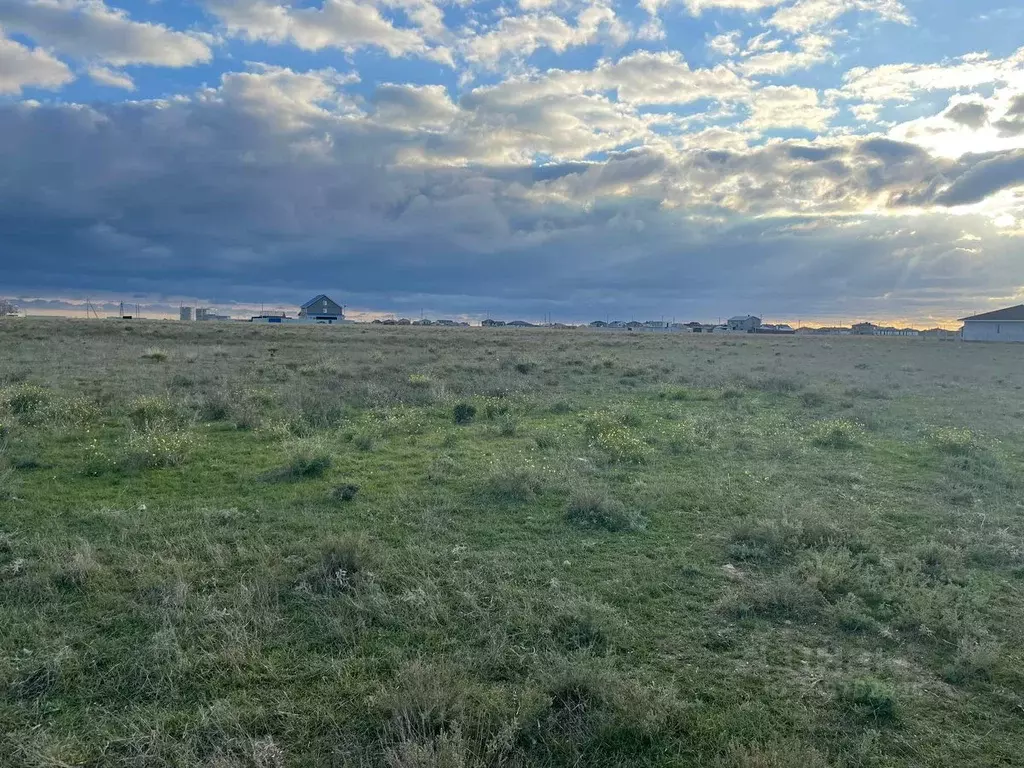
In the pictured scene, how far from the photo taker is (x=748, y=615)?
6.16 m

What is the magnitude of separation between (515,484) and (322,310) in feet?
404

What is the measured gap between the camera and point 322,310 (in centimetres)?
12650

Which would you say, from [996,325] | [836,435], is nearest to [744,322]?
[996,325]

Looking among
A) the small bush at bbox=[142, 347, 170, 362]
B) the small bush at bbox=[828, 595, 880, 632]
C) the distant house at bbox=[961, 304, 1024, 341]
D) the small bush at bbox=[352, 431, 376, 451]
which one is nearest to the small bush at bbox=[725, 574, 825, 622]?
the small bush at bbox=[828, 595, 880, 632]

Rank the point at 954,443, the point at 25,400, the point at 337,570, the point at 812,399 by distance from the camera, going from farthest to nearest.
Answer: the point at 812,399, the point at 25,400, the point at 954,443, the point at 337,570

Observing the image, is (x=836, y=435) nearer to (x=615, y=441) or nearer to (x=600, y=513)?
(x=615, y=441)

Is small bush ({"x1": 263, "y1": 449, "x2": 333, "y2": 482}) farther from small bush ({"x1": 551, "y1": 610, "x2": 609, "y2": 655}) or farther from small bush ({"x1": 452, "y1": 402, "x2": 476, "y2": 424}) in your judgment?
small bush ({"x1": 551, "y1": 610, "x2": 609, "y2": 655})

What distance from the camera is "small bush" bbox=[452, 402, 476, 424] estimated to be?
16375 mm

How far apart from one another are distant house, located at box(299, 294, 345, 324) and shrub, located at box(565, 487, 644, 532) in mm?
122263

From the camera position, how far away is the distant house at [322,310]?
12600 centimetres

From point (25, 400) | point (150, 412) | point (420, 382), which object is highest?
point (420, 382)

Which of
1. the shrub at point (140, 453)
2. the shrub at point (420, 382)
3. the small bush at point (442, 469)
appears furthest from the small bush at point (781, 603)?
the shrub at point (420, 382)

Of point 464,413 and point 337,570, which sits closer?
point 337,570

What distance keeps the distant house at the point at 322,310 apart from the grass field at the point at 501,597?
377 feet
